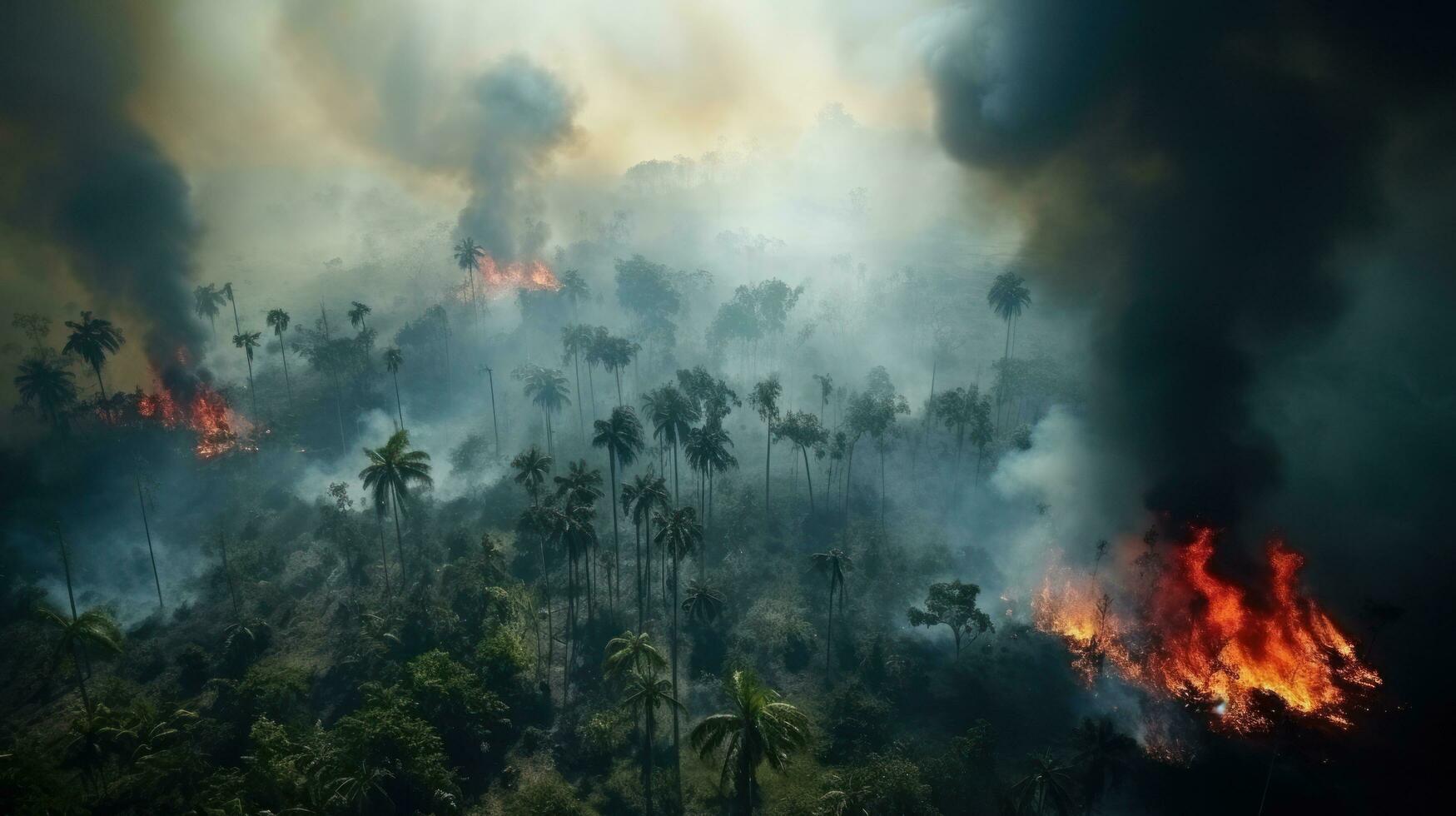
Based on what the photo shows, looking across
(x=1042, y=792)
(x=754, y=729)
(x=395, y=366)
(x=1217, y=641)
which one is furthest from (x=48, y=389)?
(x=1217, y=641)

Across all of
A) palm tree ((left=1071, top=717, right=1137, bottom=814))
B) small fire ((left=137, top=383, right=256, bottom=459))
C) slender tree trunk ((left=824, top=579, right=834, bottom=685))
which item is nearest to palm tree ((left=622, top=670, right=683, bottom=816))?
slender tree trunk ((left=824, top=579, right=834, bottom=685))

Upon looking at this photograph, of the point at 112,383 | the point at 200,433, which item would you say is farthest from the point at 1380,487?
the point at 112,383

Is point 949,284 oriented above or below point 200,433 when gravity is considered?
above

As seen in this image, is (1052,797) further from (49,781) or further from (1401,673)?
(49,781)

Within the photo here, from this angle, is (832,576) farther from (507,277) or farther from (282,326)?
(507,277)

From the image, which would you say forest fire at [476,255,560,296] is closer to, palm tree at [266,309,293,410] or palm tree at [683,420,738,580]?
palm tree at [266,309,293,410]

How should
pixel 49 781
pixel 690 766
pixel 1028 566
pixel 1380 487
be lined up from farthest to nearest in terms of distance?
pixel 1028 566 → pixel 1380 487 → pixel 690 766 → pixel 49 781

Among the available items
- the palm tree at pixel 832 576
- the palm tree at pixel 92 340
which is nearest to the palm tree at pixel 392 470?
the palm tree at pixel 832 576

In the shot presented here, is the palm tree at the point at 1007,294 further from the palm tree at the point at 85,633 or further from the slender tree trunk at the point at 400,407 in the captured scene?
the palm tree at the point at 85,633
